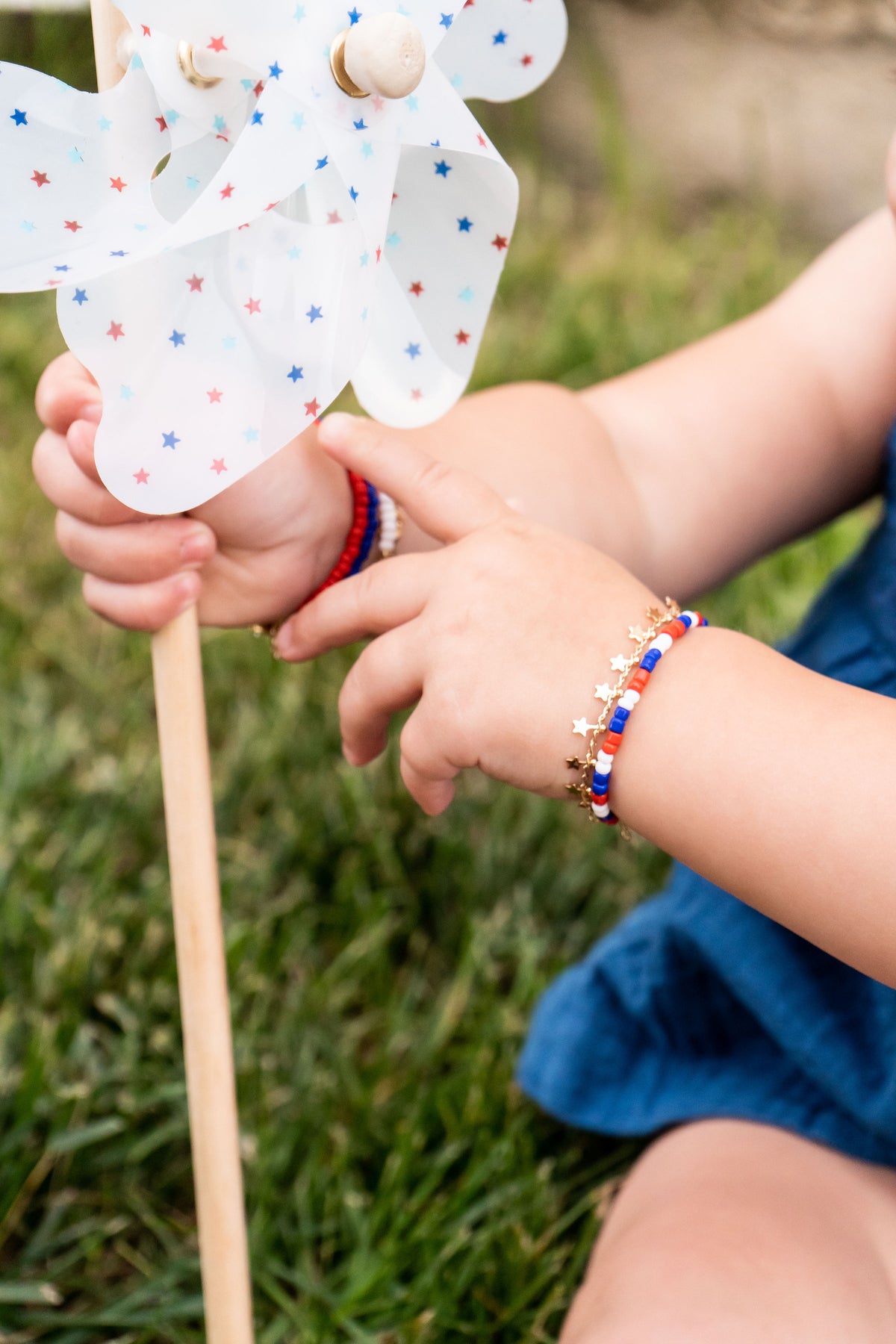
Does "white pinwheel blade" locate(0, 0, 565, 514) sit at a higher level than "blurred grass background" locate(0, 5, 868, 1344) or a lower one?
higher

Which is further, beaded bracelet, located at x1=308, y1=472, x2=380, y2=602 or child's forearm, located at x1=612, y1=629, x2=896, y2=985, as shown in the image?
beaded bracelet, located at x1=308, y1=472, x2=380, y2=602

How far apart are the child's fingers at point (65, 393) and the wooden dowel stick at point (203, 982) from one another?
12 centimetres

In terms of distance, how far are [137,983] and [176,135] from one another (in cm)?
50

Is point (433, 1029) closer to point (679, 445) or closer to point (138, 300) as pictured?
point (679, 445)

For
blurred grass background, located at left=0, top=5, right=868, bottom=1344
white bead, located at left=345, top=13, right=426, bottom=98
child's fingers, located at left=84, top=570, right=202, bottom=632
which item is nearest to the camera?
white bead, located at left=345, top=13, right=426, bottom=98

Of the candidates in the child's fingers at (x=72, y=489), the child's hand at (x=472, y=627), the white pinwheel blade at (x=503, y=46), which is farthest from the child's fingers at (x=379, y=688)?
the white pinwheel blade at (x=503, y=46)

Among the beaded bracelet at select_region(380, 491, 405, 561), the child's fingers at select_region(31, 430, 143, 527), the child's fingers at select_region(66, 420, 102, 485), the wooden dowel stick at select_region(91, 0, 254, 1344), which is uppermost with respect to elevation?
the child's fingers at select_region(66, 420, 102, 485)

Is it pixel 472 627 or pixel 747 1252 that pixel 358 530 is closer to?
pixel 472 627

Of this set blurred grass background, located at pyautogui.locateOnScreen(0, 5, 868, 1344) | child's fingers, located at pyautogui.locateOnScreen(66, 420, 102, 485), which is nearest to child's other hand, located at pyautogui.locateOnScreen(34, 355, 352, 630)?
child's fingers, located at pyautogui.locateOnScreen(66, 420, 102, 485)

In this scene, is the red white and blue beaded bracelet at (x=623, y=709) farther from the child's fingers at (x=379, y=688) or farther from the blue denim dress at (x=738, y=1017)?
the blue denim dress at (x=738, y=1017)

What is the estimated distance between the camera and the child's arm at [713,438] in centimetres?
75

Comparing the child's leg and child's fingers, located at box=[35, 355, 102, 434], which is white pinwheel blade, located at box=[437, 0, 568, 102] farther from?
the child's leg

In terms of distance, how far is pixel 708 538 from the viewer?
2.70 ft

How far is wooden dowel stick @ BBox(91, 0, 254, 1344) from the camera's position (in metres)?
0.58
